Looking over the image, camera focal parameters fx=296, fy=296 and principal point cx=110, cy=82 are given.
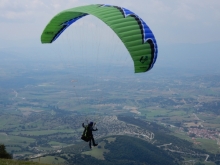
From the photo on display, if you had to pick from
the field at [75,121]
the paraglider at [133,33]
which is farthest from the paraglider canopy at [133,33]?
the field at [75,121]

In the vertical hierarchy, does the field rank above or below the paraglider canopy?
below

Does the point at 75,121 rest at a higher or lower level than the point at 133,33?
lower

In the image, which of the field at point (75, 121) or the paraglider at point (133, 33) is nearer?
the paraglider at point (133, 33)

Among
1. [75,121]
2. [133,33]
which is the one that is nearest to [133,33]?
[133,33]

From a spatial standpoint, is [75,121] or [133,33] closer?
[133,33]

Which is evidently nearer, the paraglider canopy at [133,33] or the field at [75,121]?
the paraglider canopy at [133,33]

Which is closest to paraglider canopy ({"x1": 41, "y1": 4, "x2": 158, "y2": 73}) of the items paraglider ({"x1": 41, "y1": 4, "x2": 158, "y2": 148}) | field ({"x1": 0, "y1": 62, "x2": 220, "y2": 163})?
paraglider ({"x1": 41, "y1": 4, "x2": 158, "y2": 148})

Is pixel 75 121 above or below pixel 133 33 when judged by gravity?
below

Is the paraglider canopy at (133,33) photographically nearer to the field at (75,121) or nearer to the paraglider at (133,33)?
the paraglider at (133,33)

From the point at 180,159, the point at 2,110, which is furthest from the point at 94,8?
the point at 2,110

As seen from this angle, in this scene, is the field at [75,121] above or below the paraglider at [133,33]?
below

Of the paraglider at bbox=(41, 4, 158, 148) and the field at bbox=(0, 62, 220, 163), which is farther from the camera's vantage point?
the field at bbox=(0, 62, 220, 163)

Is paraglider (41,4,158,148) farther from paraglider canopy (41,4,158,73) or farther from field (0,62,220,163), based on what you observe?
field (0,62,220,163)

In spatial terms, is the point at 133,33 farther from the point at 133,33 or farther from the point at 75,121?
the point at 75,121
